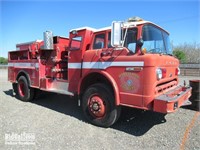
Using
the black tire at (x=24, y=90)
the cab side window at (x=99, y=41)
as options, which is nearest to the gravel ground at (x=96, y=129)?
the black tire at (x=24, y=90)

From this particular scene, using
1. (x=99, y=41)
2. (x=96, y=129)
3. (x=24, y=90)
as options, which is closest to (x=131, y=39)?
(x=99, y=41)

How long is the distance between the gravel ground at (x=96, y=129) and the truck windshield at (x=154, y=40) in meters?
1.92

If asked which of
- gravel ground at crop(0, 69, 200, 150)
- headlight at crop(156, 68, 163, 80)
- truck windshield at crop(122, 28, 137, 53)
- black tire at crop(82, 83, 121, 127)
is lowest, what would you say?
gravel ground at crop(0, 69, 200, 150)

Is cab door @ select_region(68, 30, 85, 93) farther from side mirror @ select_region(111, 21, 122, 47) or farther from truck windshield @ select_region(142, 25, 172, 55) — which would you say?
truck windshield @ select_region(142, 25, 172, 55)

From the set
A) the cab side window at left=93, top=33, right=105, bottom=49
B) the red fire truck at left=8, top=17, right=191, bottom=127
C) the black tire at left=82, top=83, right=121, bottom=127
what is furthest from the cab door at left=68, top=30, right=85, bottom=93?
the black tire at left=82, top=83, right=121, bottom=127

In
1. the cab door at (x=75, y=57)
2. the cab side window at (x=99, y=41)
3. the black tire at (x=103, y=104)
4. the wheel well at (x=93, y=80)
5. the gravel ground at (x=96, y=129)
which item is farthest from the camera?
the cab door at (x=75, y=57)

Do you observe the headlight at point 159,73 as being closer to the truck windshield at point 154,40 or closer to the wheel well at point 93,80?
the truck windshield at point 154,40

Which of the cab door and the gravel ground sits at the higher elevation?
the cab door

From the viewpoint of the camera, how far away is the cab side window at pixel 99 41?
15.5 ft

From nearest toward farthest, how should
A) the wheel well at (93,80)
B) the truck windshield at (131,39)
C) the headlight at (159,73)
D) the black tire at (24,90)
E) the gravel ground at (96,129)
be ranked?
the gravel ground at (96,129)
the headlight at (159,73)
the truck windshield at (131,39)
the wheel well at (93,80)
the black tire at (24,90)

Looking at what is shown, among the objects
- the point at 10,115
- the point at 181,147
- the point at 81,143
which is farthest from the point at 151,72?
the point at 10,115

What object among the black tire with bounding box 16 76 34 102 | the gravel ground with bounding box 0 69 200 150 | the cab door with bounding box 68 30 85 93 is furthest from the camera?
the black tire with bounding box 16 76 34 102

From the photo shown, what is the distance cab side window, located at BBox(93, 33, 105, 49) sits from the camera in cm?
473

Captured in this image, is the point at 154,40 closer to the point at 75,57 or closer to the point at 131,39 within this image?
the point at 131,39
